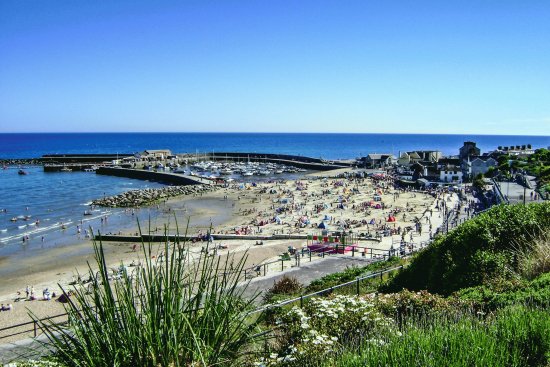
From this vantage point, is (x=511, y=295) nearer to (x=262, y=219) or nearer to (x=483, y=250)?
(x=483, y=250)

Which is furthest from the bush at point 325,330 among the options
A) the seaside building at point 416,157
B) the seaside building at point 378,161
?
the seaside building at point 378,161

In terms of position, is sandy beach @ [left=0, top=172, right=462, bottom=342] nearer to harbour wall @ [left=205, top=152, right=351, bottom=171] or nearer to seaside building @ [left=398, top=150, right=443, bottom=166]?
seaside building @ [left=398, top=150, right=443, bottom=166]

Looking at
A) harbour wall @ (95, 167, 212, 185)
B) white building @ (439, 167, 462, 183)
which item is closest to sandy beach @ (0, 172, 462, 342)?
white building @ (439, 167, 462, 183)

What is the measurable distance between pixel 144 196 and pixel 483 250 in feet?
152

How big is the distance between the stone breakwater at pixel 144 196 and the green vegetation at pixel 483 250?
4079 cm

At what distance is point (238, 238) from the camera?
31719 millimetres

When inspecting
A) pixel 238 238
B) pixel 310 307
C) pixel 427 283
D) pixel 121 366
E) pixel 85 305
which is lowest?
pixel 238 238

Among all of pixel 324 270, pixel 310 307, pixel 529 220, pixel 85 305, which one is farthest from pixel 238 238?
pixel 85 305

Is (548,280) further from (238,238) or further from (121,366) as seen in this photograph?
(238,238)

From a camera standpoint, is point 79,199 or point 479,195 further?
point 79,199

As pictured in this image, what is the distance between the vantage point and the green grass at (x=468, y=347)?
473 cm

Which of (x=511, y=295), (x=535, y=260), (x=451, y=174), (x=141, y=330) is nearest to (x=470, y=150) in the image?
(x=451, y=174)

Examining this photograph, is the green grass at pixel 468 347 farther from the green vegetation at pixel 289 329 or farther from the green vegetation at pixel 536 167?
the green vegetation at pixel 536 167

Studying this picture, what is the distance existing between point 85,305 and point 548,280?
738cm
